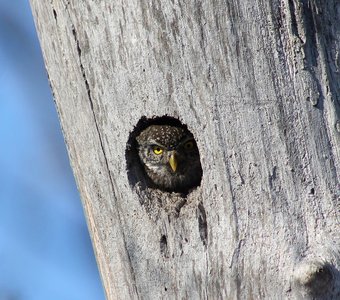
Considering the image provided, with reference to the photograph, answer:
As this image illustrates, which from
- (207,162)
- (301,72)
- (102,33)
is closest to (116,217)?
(207,162)

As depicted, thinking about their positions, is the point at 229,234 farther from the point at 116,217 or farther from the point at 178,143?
the point at 178,143

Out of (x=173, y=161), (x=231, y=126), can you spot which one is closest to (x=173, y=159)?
(x=173, y=161)

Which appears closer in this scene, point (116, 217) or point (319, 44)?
point (319, 44)

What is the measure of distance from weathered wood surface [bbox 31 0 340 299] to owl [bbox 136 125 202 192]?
822mm

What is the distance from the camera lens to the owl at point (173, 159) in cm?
411

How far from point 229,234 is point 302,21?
87 centimetres

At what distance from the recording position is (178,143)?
4238 mm

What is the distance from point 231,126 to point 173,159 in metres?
1.43

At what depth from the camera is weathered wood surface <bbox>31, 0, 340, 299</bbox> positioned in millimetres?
2902

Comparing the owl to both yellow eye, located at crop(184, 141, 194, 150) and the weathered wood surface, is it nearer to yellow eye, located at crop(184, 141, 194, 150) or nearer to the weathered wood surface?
yellow eye, located at crop(184, 141, 194, 150)

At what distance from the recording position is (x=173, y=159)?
14.4 feet

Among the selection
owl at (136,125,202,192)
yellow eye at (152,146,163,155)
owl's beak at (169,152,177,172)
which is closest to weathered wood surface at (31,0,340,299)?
owl at (136,125,202,192)

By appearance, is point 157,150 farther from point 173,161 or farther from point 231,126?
point 231,126

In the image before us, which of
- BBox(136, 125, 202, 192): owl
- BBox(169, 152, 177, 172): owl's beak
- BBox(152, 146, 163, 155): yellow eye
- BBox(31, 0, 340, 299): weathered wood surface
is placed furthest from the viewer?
BBox(169, 152, 177, 172): owl's beak
